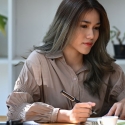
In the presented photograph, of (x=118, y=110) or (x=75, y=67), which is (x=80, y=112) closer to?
(x=118, y=110)

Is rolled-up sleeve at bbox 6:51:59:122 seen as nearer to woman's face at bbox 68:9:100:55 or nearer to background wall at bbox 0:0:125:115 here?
woman's face at bbox 68:9:100:55

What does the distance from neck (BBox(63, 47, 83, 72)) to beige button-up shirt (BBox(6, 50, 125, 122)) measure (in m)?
0.04

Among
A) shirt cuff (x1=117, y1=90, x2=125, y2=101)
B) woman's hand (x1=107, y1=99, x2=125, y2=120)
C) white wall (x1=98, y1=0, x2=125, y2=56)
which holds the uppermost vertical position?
white wall (x1=98, y1=0, x2=125, y2=56)

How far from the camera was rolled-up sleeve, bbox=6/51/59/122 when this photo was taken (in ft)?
6.05

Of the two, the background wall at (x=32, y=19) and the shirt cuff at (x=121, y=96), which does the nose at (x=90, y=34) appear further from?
the background wall at (x=32, y=19)

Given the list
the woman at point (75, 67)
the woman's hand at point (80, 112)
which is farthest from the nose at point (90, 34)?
the woman's hand at point (80, 112)

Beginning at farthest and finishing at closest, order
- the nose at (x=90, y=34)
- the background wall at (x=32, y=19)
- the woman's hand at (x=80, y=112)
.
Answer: the background wall at (x=32, y=19) → the nose at (x=90, y=34) → the woman's hand at (x=80, y=112)

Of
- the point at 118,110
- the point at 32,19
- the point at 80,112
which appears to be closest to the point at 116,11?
the point at 32,19

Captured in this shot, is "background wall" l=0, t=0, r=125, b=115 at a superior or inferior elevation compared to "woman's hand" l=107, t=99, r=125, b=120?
superior

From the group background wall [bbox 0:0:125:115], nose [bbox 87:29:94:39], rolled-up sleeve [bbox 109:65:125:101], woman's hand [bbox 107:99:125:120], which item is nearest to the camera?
woman's hand [bbox 107:99:125:120]

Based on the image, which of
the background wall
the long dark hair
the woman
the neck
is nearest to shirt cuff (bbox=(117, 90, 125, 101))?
the woman

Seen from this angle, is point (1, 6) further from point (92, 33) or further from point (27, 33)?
point (92, 33)

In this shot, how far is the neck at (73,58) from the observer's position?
220cm

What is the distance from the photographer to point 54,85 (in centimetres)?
211
